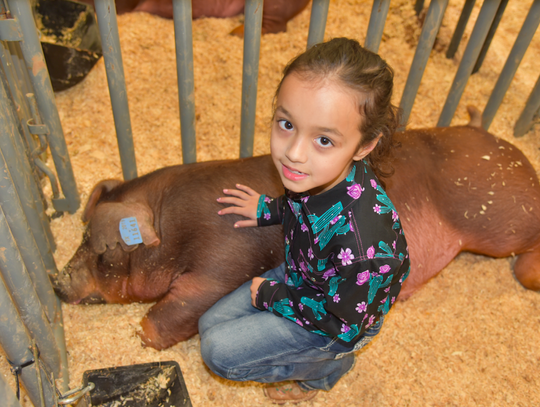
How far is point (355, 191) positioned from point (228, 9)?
9.61 ft

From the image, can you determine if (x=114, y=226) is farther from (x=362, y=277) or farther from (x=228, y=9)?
(x=228, y=9)

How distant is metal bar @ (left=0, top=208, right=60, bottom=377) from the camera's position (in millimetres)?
1310

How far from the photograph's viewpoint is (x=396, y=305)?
2338mm

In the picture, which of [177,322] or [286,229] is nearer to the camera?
[286,229]

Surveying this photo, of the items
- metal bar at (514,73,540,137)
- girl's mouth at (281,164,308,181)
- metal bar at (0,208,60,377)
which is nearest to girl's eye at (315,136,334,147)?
girl's mouth at (281,164,308,181)

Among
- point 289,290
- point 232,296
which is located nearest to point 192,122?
point 232,296

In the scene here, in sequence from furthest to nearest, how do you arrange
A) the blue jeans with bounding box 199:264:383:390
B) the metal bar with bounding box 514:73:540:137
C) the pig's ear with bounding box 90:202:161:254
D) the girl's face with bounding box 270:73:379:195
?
the metal bar with bounding box 514:73:540:137 < the pig's ear with bounding box 90:202:161:254 < the blue jeans with bounding box 199:264:383:390 < the girl's face with bounding box 270:73:379:195

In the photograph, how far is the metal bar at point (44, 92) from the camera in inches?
74.1

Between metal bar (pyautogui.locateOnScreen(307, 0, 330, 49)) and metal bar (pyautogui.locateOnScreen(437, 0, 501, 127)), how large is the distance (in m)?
0.96

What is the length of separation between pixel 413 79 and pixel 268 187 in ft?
3.99

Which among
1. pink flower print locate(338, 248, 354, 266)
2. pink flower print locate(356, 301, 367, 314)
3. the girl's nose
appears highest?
the girl's nose

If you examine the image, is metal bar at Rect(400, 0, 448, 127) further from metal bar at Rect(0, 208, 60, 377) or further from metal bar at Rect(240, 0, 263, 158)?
metal bar at Rect(0, 208, 60, 377)

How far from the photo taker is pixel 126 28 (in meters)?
3.50

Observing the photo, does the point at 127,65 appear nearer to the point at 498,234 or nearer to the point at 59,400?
the point at 59,400
